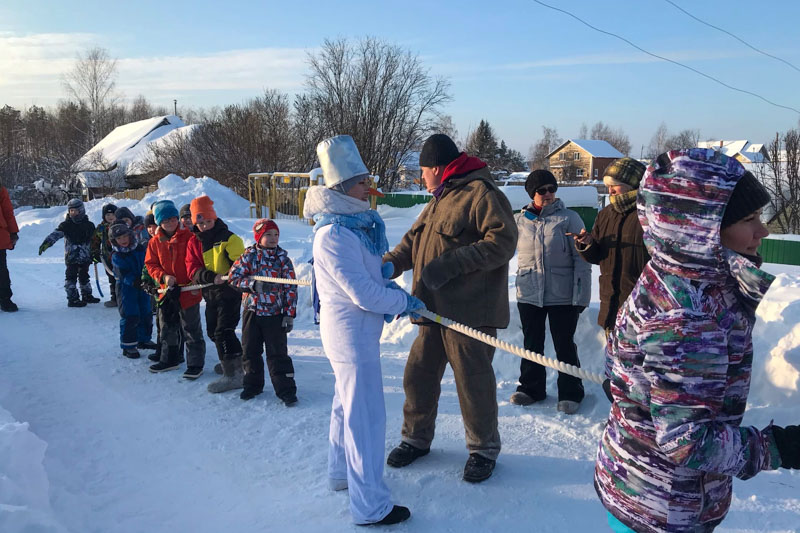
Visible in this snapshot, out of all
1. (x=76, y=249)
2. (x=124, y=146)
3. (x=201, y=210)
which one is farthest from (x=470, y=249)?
(x=124, y=146)

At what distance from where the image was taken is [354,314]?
10.5ft

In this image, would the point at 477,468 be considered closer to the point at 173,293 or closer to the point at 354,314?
the point at 354,314

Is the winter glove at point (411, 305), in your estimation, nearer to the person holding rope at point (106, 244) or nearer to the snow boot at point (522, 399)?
the snow boot at point (522, 399)

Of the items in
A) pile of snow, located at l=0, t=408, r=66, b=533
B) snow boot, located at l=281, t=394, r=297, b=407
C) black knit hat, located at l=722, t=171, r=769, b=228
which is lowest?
snow boot, located at l=281, t=394, r=297, b=407

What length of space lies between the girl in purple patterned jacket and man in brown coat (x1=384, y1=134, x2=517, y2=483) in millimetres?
1606

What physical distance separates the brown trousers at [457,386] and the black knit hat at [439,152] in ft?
3.58

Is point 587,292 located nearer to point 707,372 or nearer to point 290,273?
point 290,273

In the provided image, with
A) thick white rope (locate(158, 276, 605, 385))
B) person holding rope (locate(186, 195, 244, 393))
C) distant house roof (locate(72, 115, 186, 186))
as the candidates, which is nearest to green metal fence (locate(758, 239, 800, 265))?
person holding rope (locate(186, 195, 244, 393))

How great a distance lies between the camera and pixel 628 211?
429 cm

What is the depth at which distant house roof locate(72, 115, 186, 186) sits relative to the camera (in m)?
44.6

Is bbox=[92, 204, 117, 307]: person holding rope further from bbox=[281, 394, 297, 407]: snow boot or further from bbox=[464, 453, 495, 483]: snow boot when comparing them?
bbox=[464, 453, 495, 483]: snow boot

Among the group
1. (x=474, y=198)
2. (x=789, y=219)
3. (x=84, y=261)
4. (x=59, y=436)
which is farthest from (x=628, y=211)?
(x=789, y=219)

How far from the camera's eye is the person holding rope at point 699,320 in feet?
5.45

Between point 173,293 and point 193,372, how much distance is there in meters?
0.85
